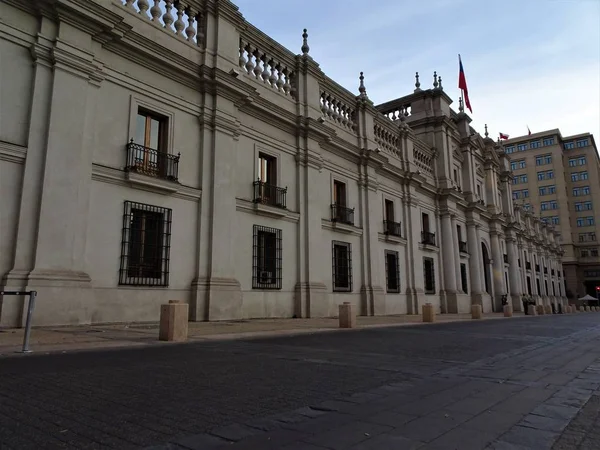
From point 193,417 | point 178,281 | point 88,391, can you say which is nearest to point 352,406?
point 193,417

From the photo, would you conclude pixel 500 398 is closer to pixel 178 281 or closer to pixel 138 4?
pixel 178 281

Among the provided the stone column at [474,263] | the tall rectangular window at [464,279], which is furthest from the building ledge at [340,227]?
the stone column at [474,263]

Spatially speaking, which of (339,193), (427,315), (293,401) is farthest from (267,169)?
(293,401)

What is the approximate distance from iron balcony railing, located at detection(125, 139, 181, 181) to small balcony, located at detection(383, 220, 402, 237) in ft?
39.9

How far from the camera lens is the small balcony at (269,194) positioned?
14.8m

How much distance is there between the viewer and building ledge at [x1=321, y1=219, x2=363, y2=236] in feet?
58.6

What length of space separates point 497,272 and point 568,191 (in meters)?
57.9

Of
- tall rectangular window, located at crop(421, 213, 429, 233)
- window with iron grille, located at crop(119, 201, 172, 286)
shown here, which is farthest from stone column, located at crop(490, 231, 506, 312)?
window with iron grille, located at crop(119, 201, 172, 286)

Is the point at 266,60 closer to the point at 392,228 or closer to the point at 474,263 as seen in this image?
the point at 392,228

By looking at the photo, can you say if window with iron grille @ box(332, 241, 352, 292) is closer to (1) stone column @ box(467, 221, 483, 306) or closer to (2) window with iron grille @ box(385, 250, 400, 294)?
(2) window with iron grille @ box(385, 250, 400, 294)

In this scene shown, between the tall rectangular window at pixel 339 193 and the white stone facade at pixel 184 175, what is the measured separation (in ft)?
0.21

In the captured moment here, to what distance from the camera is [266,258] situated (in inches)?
591

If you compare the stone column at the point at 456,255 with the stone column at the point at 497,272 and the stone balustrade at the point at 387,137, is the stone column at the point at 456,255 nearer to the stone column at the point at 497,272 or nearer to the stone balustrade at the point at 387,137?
the stone balustrade at the point at 387,137

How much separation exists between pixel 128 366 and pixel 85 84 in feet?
27.2
